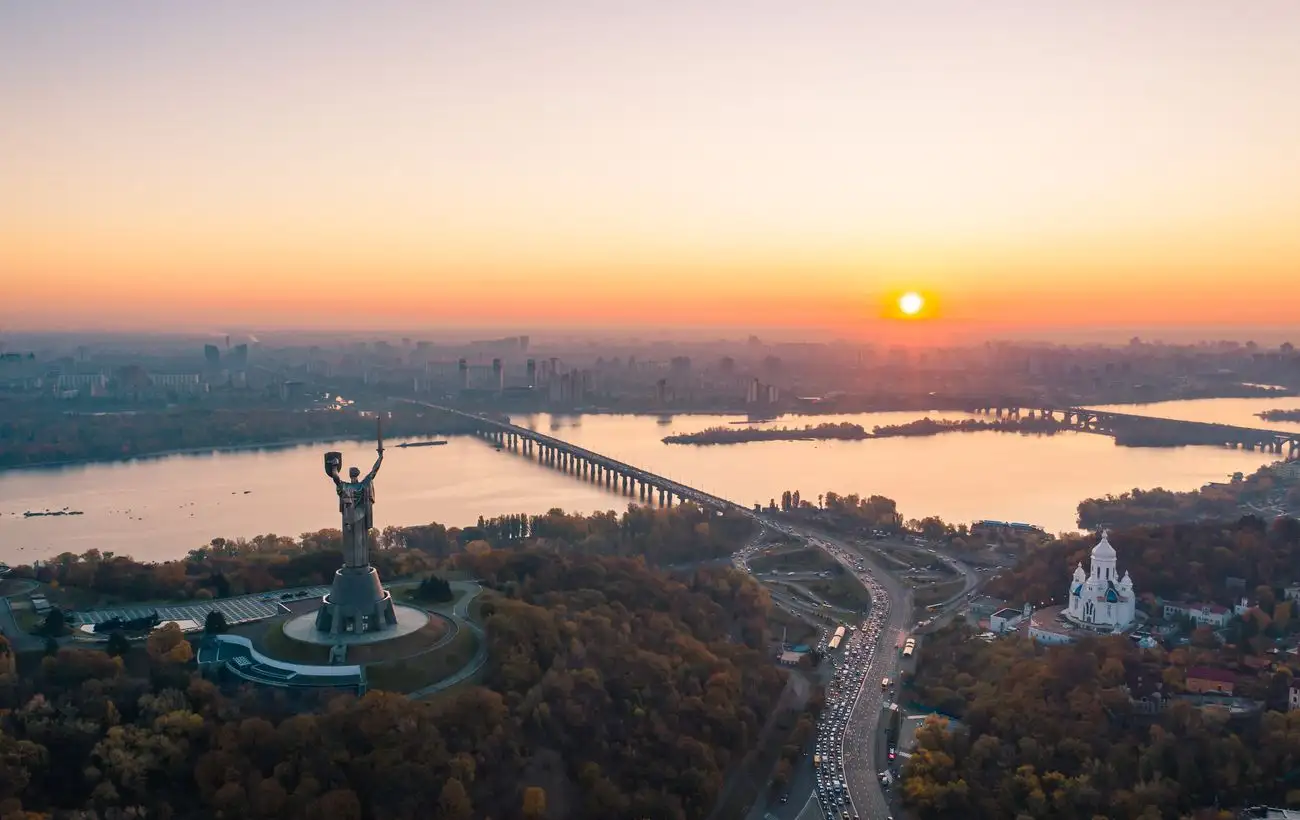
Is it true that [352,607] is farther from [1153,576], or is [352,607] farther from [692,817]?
[1153,576]

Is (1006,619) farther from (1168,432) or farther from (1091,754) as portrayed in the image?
(1168,432)

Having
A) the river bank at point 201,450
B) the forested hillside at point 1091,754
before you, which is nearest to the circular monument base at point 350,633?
the forested hillside at point 1091,754

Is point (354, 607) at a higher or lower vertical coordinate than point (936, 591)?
higher

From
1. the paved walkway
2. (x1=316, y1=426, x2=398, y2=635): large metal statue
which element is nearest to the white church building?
the paved walkway

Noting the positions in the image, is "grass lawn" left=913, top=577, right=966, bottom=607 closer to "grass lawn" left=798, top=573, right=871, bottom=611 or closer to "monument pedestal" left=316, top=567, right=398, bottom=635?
"grass lawn" left=798, top=573, right=871, bottom=611

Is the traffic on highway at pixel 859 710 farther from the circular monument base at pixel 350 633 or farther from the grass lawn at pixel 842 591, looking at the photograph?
the circular monument base at pixel 350 633

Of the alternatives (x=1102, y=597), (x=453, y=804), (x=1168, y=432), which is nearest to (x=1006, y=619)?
(x=1102, y=597)

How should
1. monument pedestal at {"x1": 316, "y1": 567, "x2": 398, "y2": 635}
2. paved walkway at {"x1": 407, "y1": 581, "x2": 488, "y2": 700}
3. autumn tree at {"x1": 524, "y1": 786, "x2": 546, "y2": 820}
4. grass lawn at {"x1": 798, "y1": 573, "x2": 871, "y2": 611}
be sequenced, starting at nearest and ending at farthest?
autumn tree at {"x1": 524, "y1": 786, "x2": 546, "y2": 820}, paved walkway at {"x1": 407, "y1": 581, "x2": 488, "y2": 700}, monument pedestal at {"x1": 316, "y1": 567, "x2": 398, "y2": 635}, grass lawn at {"x1": 798, "y1": 573, "x2": 871, "y2": 611}
